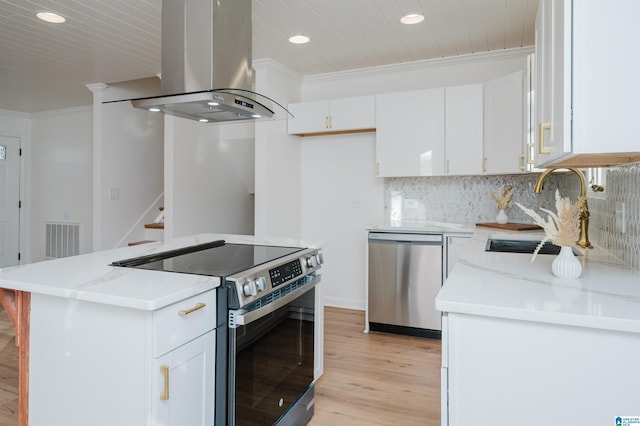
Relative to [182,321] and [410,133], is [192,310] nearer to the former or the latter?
[182,321]

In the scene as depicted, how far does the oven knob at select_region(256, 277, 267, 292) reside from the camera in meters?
1.74

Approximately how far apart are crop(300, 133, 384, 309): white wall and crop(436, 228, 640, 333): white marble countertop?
263cm

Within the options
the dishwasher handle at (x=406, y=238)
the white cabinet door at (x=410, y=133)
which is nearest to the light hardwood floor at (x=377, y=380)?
A: the dishwasher handle at (x=406, y=238)

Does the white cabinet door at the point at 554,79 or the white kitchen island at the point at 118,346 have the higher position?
the white cabinet door at the point at 554,79

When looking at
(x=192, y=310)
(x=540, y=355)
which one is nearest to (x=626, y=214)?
(x=540, y=355)

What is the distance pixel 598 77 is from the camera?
116 cm

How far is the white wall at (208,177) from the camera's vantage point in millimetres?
4094

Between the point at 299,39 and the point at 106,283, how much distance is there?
8.61 feet

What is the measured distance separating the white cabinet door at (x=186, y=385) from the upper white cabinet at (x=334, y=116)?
2.76 m

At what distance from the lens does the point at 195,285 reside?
1503 mm

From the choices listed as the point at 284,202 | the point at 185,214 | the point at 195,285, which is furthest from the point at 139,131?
the point at 195,285

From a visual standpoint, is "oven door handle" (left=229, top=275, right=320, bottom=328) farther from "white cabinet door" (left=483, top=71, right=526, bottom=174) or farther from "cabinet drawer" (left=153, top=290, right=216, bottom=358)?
"white cabinet door" (left=483, top=71, right=526, bottom=174)

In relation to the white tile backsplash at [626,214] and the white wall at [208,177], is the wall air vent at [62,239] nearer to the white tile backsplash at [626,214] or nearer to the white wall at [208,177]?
the white wall at [208,177]

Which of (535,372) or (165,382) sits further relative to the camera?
(165,382)
